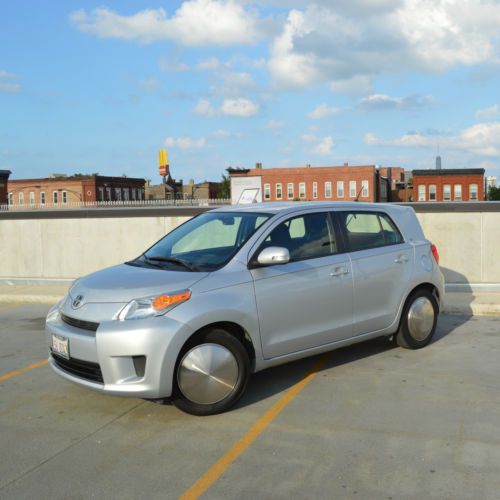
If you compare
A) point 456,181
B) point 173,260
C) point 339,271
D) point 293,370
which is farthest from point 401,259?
point 456,181

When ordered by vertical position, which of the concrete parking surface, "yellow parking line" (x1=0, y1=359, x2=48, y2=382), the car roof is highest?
the car roof

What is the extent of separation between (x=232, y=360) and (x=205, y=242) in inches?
56.2

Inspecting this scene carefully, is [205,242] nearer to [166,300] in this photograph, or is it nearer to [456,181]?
[166,300]

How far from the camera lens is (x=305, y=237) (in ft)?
18.7

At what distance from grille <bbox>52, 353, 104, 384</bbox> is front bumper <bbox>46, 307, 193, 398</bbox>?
21 mm

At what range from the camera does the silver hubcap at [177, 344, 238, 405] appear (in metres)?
4.61

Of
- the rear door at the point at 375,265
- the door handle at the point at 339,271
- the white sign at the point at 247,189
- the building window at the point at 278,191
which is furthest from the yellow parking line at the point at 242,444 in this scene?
the building window at the point at 278,191

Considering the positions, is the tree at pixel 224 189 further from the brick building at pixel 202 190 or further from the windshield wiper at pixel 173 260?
the windshield wiper at pixel 173 260

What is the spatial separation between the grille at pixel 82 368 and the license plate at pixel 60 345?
5cm

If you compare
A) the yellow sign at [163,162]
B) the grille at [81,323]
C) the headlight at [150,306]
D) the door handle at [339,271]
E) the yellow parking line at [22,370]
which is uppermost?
Result: the yellow sign at [163,162]

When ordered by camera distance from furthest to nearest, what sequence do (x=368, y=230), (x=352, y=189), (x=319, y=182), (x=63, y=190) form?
(x=63, y=190), (x=319, y=182), (x=352, y=189), (x=368, y=230)

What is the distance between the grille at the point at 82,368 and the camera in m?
4.59

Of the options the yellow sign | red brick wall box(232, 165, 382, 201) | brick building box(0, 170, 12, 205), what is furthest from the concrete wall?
the yellow sign

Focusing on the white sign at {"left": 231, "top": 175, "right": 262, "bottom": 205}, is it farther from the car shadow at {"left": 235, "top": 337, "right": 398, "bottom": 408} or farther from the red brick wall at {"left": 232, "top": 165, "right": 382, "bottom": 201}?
the red brick wall at {"left": 232, "top": 165, "right": 382, "bottom": 201}
